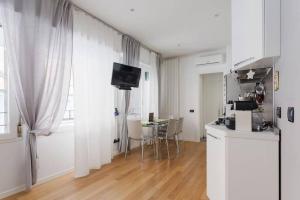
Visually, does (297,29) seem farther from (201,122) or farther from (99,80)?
(201,122)

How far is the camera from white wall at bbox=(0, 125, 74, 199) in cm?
226

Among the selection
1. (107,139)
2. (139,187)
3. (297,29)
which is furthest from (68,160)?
(297,29)

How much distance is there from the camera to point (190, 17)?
3.39 m

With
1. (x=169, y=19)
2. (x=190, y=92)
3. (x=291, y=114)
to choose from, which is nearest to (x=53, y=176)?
(x=291, y=114)

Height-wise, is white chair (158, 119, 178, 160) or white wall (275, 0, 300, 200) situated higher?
white wall (275, 0, 300, 200)

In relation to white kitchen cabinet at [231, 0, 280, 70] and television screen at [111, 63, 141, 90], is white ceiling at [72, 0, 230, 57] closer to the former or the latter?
television screen at [111, 63, 141, 90]

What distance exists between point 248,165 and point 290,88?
27.5 inches

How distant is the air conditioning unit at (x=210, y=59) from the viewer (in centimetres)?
522

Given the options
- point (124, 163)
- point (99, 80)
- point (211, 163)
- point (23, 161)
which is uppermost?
point (99, 80)

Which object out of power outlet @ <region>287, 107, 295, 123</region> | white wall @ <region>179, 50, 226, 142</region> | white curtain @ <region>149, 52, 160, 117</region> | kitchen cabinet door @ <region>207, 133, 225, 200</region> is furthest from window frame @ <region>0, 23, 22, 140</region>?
white wall @ <region>179, 50, 226, 142</region>

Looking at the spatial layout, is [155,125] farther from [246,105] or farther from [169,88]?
[246,105]

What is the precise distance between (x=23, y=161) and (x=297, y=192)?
296 cm

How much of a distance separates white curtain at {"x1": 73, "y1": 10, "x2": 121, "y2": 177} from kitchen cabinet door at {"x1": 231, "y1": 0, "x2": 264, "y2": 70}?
242 cm

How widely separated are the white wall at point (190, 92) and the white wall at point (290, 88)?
4379mm
